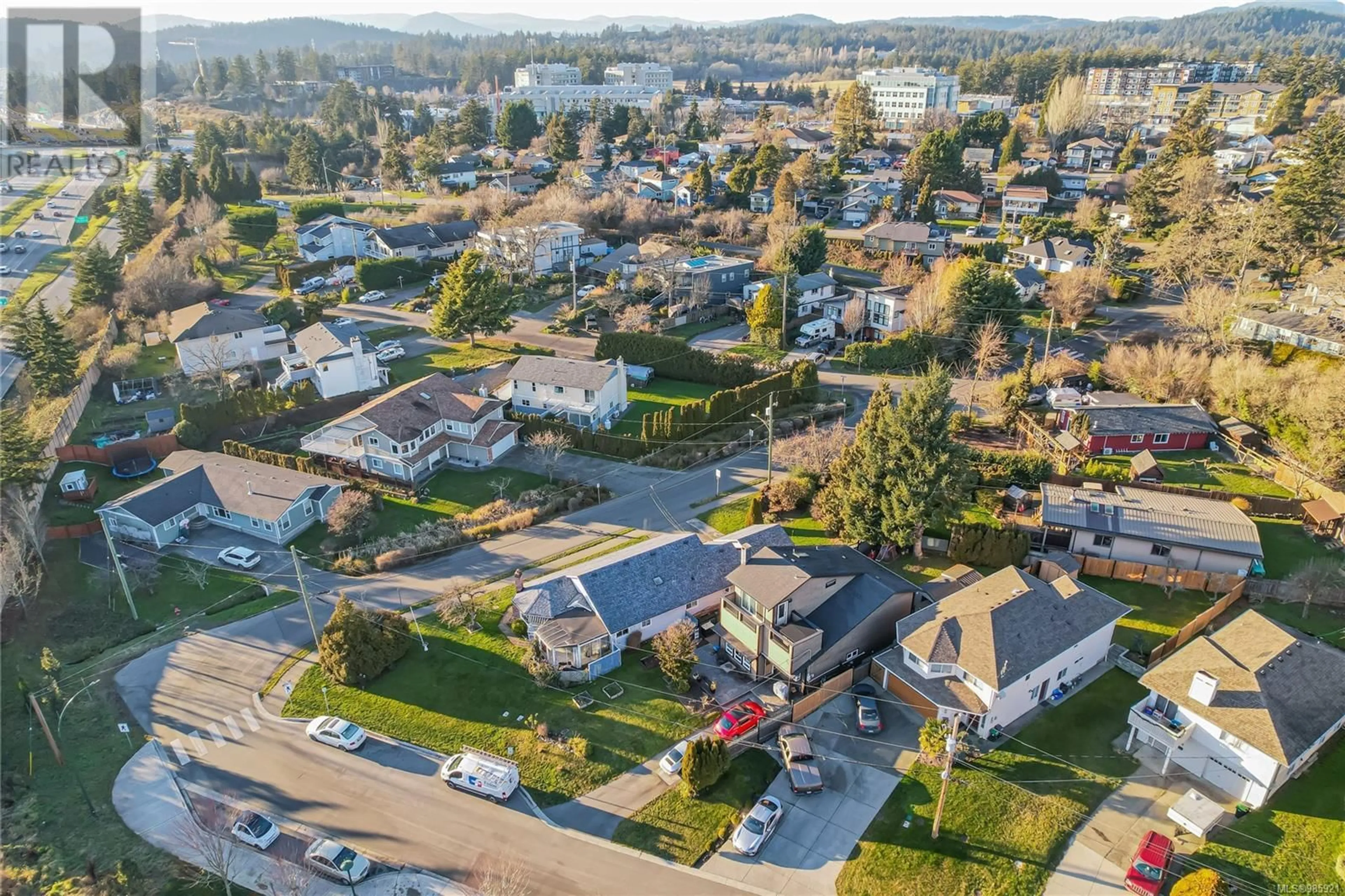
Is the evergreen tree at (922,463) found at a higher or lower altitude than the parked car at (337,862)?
higher

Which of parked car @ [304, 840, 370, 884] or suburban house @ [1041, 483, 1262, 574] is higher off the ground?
suburban house @ [1041, 483, 1262, 574]

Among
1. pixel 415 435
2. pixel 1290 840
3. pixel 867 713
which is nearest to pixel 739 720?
pixel 867 713

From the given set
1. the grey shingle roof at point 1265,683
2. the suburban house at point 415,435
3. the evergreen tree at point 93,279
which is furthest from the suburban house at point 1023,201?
the evergreen tree at point 93,279

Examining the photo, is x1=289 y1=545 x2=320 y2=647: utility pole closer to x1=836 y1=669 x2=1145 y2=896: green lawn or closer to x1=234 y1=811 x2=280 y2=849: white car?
x1=234 y1=811 x2=280 y2=849: white car

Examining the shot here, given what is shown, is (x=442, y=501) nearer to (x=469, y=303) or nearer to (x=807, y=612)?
(x=807, y=612)

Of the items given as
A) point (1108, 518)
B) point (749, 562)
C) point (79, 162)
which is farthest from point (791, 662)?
point (79, 162)

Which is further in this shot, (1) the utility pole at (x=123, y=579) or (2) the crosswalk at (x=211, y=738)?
(1) the utility pole at (x=123, y=579)

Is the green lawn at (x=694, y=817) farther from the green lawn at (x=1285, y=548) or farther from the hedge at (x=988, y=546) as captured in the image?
the green lawn at (x=1285, y=548)

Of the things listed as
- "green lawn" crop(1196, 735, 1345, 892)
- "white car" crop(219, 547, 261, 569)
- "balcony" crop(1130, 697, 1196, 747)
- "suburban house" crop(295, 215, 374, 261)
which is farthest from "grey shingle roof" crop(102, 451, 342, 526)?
"suburban house" crop(295, 215, 374, 261)
